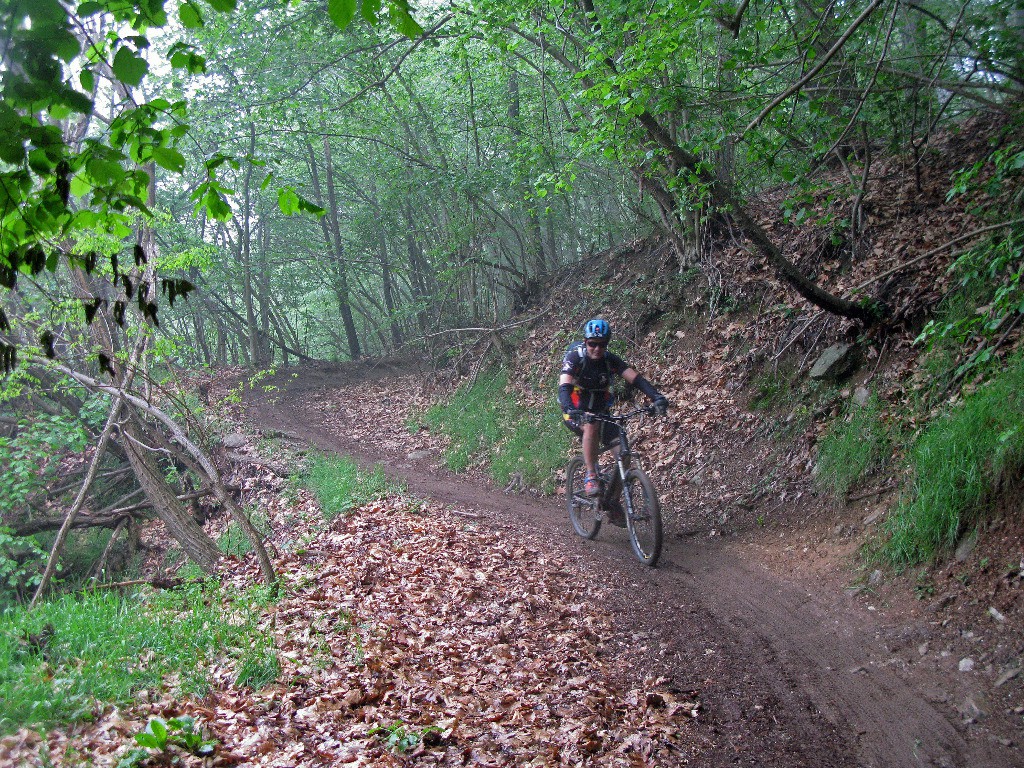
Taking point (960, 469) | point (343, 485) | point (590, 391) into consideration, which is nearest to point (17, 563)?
point (343, 485)

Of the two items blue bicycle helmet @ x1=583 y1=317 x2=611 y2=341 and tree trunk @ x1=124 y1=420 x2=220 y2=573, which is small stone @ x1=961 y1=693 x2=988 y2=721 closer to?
blue bicycle helmet @ x1=583 y1=317 x2=611 y2=341

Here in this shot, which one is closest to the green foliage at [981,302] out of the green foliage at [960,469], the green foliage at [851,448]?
the green foliage at [960,469]

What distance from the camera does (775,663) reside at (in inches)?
182

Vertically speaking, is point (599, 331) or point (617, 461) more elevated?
point (599, 331)

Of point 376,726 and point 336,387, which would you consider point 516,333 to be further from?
point 376,726

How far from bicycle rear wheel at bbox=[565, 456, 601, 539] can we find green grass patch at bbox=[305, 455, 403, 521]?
3212 mm

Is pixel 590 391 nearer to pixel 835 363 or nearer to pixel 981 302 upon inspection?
pixel 835 363

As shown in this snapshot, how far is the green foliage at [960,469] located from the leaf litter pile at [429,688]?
8.14 ft

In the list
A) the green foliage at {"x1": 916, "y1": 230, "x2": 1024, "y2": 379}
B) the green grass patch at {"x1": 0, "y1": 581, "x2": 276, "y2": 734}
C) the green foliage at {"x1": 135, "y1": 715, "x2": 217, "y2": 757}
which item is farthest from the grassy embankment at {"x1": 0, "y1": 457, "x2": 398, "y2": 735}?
the green foliage at {"x1": 916, "y1": 230, "x2": 1024, "y2": 379}

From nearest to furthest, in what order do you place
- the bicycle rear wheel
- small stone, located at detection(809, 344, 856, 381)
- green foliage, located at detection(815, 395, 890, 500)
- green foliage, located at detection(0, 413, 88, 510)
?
green foliage, located at detection(815, 395, 890, 500) → small stone, located at detection(809, 344, 856, 381) → the bicycle rear wheel → green foliage, located at detection(0, 413, 88, 510)

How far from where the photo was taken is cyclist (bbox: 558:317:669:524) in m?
7.47

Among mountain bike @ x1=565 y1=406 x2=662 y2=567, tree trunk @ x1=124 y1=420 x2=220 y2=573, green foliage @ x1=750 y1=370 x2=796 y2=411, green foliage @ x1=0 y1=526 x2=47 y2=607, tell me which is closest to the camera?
mountain bike @ x1=565 y1=406 x2=662 y2=567

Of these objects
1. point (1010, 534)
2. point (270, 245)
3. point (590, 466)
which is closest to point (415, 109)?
point (270, 245)

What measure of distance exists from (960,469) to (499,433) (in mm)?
9109
